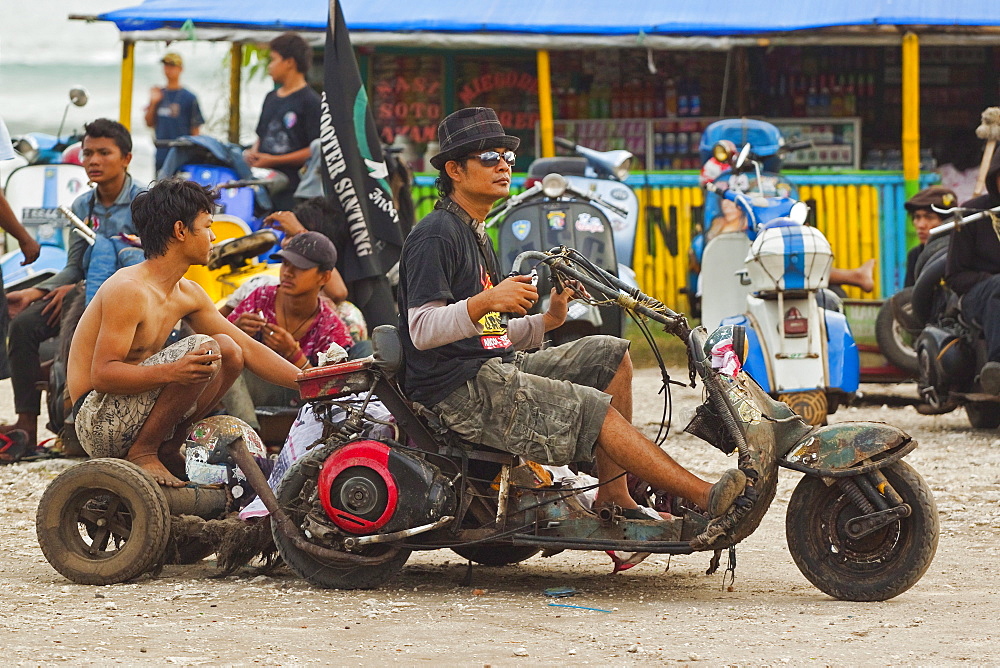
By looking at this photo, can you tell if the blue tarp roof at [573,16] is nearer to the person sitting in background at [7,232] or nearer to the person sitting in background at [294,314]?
the person sitting in background at [7,232]

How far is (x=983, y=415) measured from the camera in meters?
9.73

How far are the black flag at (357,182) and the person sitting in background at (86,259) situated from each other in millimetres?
1277

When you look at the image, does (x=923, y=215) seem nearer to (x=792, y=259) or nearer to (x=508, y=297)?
(x=792, y=259)

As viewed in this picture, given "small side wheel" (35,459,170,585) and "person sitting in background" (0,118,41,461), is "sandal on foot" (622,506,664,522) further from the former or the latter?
"person sitting in background" (0,118,41,461)

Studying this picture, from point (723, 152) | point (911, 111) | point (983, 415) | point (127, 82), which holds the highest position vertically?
point (127, 82)

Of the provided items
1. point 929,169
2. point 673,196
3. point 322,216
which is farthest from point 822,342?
point 929,169

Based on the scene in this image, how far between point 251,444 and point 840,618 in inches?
96.7

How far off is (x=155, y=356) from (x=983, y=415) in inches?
238

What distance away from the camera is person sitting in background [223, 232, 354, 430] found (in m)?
6.99

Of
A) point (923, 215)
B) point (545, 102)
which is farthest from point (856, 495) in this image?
point (545, 102)

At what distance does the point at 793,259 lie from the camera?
891 cm

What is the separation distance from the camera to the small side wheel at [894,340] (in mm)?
10500

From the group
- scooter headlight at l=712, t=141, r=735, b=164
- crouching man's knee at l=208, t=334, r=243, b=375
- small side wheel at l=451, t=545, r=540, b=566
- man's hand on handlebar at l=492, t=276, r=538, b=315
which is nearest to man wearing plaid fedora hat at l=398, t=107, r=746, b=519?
man's hand on handlebar at l=492, t=276, r=538, b=315

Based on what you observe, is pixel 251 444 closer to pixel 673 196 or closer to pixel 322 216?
pixel 322 216
